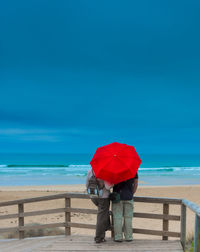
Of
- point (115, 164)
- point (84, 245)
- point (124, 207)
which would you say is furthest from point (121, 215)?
point (115, 164)

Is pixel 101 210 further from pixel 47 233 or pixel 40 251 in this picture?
pixel 47 233

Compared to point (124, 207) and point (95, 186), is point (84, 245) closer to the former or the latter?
point (124, 207)

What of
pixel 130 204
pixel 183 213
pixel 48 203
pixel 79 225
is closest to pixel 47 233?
pixel 79 225

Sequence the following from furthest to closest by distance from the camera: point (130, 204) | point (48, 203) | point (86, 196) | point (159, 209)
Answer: point (48, 203)
point (159, 209)
point (86, 196)
point (130, 204)

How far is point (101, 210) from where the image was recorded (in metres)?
4.77

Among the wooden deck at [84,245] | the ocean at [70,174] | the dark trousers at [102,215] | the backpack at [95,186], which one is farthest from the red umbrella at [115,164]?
the ocean at [70,174]

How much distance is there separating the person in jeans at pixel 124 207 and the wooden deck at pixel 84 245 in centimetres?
19

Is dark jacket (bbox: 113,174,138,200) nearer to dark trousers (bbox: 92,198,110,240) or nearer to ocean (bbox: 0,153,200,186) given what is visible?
dark trousers (bbox: 92,198,110,240)

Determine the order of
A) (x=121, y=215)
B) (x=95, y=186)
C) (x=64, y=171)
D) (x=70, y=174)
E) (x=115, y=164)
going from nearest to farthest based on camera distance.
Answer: (x=115, y=164) → (x=95, y=186) → (x=121, y=215) → (x=70, y=174) → (x=64, y=171)

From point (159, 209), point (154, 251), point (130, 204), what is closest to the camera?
point (154, 251)

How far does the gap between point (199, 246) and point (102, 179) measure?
191cm

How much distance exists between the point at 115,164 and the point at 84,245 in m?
1.50

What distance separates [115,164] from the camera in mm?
4422

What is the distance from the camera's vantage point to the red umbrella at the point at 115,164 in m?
4.41
